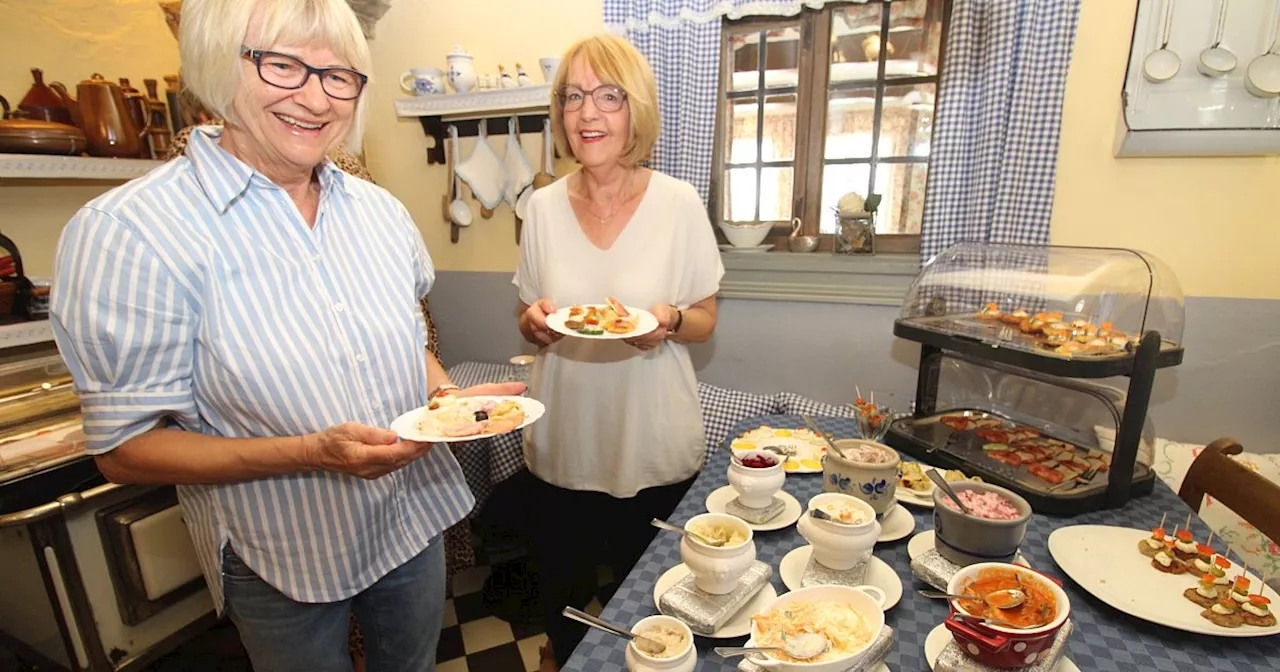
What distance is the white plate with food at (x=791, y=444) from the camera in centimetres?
153

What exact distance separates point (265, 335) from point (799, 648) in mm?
902

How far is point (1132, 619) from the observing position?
3.22 feet

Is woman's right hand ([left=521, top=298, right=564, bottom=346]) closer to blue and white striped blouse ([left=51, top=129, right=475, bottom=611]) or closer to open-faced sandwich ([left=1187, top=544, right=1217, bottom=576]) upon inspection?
blue and white striped blouse ([left=51, top=129, right=475, bottom=611])

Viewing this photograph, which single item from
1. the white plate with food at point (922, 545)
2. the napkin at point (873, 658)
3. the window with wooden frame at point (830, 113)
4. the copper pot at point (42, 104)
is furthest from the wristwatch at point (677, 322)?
the copper pot at point (42, 104)

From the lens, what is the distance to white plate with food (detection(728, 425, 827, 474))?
1.53m

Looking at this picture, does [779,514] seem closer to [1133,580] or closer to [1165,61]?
[1133,580]

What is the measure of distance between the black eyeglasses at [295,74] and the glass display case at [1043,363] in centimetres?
140

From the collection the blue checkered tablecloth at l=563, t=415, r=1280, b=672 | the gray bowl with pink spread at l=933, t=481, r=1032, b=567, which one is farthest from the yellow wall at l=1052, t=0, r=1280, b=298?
the gray bowl with pink spread at l=933, t=481, r=1032, b=567

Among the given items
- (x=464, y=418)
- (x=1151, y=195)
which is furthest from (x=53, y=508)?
(x=1151, y=195)

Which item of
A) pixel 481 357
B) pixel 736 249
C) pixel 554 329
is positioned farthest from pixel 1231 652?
pixel 481 357

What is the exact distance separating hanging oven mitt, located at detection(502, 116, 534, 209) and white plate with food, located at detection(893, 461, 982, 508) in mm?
2141

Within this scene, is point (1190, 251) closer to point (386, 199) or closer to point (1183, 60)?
point (1183, 60)

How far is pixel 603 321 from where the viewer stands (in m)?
1.47

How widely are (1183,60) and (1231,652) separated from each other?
5.79 feet
